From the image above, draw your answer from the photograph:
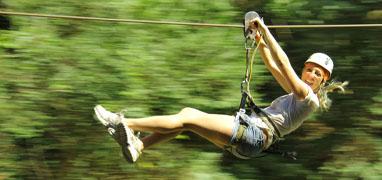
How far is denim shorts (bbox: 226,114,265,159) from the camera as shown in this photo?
3891 millimetres

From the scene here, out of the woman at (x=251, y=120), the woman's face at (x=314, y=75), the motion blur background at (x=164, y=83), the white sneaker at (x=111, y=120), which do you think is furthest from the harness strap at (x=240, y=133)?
the motion blur background at (x=164, y=83)

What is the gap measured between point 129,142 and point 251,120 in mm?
668

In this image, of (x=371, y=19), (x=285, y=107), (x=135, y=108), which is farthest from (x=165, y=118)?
(x=371, y=19)

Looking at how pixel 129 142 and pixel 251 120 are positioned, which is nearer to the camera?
pixel 129 142

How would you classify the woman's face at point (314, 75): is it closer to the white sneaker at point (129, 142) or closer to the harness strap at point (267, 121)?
the harness strap at point (267, 121)

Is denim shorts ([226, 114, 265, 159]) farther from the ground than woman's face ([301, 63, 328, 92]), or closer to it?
closer to it

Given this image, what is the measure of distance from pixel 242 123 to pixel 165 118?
0.44 meters

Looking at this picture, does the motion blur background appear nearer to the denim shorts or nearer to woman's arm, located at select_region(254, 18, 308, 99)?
the denim shorts

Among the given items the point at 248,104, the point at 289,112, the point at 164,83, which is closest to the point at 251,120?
the point at 248,104

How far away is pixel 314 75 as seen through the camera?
398cm

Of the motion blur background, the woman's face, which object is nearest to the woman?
the woman's face

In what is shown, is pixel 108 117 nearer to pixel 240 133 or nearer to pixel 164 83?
pixel 240 133

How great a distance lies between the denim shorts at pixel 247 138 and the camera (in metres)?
3.89

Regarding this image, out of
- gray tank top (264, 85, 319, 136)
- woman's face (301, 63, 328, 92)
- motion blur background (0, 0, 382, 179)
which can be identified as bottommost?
motion blur background (0, 0, 382, 179)
